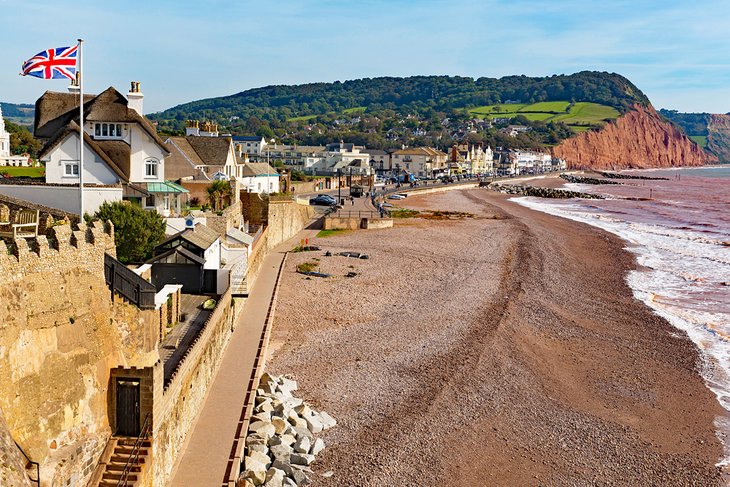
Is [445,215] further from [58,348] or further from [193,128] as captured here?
[58,348]

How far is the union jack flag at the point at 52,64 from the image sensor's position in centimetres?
1561

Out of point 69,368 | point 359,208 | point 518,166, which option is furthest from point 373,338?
point 518,166

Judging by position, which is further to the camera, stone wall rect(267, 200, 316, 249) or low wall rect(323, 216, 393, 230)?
low wall rect(323, 216, 393, 230)

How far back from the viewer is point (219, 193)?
1374 inches

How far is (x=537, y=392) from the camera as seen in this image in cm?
1997

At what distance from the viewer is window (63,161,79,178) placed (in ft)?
89.2

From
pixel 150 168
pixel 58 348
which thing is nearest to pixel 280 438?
pixel 58 348

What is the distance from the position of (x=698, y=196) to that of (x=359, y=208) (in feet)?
251

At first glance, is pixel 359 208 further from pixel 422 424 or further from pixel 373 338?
pixel 422 424

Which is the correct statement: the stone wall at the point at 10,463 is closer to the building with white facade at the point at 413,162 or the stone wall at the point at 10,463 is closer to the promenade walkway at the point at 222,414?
the promenade walkway at the point at 222,414

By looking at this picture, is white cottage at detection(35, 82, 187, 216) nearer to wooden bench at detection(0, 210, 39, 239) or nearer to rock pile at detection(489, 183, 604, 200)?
wooden bench at detection(0, 210, 39, 239)

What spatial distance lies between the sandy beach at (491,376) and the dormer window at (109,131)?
9.56 meters

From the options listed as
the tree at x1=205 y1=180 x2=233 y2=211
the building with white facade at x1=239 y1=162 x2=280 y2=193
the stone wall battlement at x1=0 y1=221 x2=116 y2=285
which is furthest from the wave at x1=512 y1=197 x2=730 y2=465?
the building with white facade at x1=239 y1=162 x2=280 y2=193

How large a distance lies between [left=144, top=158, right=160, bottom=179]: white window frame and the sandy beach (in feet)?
24.1
